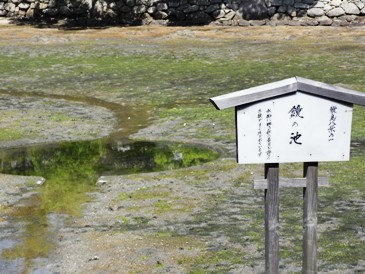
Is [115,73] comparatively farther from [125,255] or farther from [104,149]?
[125,255]

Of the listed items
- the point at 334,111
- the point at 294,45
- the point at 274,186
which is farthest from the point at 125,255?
the point at 294,45

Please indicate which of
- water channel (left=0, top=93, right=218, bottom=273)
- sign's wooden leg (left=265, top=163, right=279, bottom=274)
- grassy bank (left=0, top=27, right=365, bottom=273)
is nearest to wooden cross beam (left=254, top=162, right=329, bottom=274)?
sign's wooden leg (left=265, top=163, right=279, bottom=274)

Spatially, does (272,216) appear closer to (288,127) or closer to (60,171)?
(288,127)

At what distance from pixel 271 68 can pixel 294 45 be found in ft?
10.3

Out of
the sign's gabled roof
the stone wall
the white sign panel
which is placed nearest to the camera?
the sign's gabled roof

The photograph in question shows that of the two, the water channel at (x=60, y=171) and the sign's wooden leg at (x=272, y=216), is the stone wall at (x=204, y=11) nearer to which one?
the water channel at (x=60, y=171)

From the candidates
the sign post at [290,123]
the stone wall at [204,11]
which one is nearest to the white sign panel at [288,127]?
the sign post at [290,123]

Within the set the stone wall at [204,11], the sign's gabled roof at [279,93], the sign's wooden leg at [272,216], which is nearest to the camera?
the sign's gabled roof at [279,93]

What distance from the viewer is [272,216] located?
21.0 ft

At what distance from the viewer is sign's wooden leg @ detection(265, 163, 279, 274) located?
6.35m

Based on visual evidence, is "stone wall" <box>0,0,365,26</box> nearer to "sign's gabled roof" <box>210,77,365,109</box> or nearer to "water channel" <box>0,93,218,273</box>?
"water channel" <box>0,93,218,273</box>

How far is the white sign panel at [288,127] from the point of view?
6215mm

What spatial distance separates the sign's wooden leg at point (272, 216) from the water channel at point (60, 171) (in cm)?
201

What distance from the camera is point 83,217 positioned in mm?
8805
